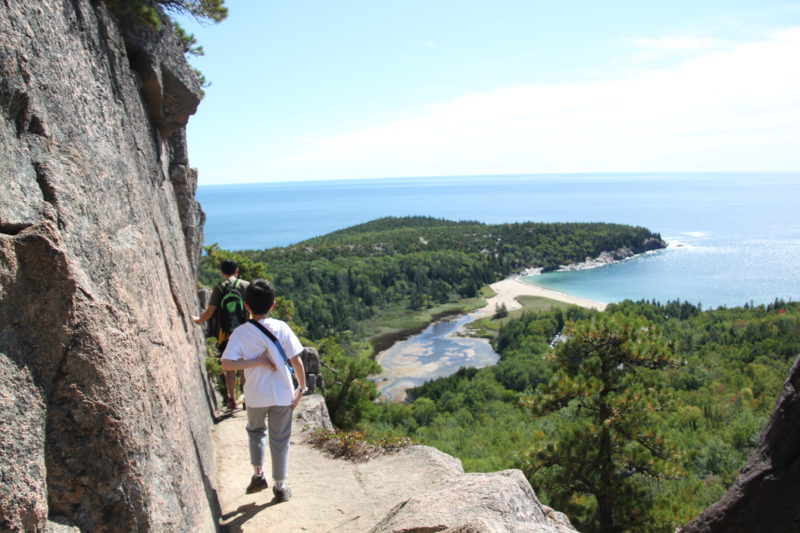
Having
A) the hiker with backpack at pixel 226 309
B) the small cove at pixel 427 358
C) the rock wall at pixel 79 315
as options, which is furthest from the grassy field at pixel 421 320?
the rock wall at pixel 79 315

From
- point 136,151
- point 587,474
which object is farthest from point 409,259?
point 136,151

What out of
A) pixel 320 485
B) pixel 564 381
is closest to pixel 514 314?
pixel 564 381

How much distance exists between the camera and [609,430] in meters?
12.9

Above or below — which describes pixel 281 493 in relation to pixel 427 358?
above

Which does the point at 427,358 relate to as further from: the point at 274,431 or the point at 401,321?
the point at 274,431

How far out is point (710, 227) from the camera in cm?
17638

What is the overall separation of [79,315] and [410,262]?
359 ft

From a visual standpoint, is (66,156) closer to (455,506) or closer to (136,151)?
(136,151)

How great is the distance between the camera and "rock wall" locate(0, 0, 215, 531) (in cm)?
289

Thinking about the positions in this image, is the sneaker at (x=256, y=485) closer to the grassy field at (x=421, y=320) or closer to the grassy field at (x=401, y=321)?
the grassy field at (x=421, y=320)

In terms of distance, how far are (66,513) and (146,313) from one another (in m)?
1.61

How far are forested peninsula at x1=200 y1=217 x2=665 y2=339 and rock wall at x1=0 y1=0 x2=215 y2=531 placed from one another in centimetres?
5915

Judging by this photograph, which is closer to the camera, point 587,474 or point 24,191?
point 24,191

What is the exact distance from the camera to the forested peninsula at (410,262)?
88.4 m
